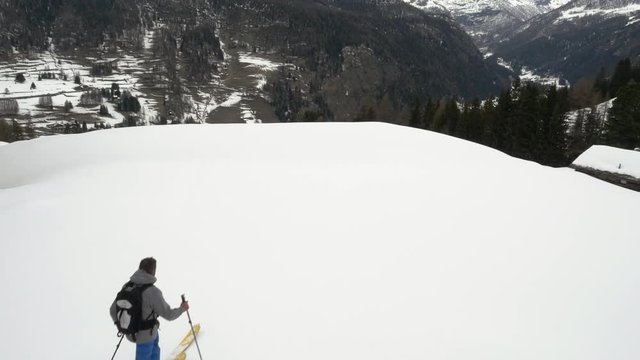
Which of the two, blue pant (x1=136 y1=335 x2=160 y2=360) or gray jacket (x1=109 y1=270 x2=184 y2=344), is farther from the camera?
blue pant (x1=136 y1=335 x2=160 y2=360)

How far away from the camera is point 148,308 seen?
537 cm

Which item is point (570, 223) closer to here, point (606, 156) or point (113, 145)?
point (606, 156)

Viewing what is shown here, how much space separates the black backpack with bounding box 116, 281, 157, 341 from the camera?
17.1ft

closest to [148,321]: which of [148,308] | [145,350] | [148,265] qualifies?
[148,308]

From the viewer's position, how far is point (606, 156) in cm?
1973

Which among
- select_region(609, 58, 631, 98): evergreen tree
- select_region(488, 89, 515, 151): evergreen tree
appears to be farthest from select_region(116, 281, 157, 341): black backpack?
select_region(609, 58, 631, 98): evergreen tree

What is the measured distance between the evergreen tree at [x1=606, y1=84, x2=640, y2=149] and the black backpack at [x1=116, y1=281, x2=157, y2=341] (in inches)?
2149

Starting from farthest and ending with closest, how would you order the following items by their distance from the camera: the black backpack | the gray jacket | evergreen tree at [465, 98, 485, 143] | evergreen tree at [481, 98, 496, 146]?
1. evergreen tree at [465, 98, 485, 143]
2. evergreen tree at [481, 98, 496, 146]
3. the gray jacket
4. the black backpack

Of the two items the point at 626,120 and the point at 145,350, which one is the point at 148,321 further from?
the point at 626,120

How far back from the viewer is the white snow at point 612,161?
699 inches

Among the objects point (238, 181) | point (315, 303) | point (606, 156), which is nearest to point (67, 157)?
point (238, 181)

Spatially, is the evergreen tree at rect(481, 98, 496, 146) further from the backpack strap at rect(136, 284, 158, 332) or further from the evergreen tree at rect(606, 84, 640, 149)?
the backpack strap at rect(136, 284, 158, 332)

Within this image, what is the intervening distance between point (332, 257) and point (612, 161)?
17.0 m

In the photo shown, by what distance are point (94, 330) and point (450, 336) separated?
696 centimetres
